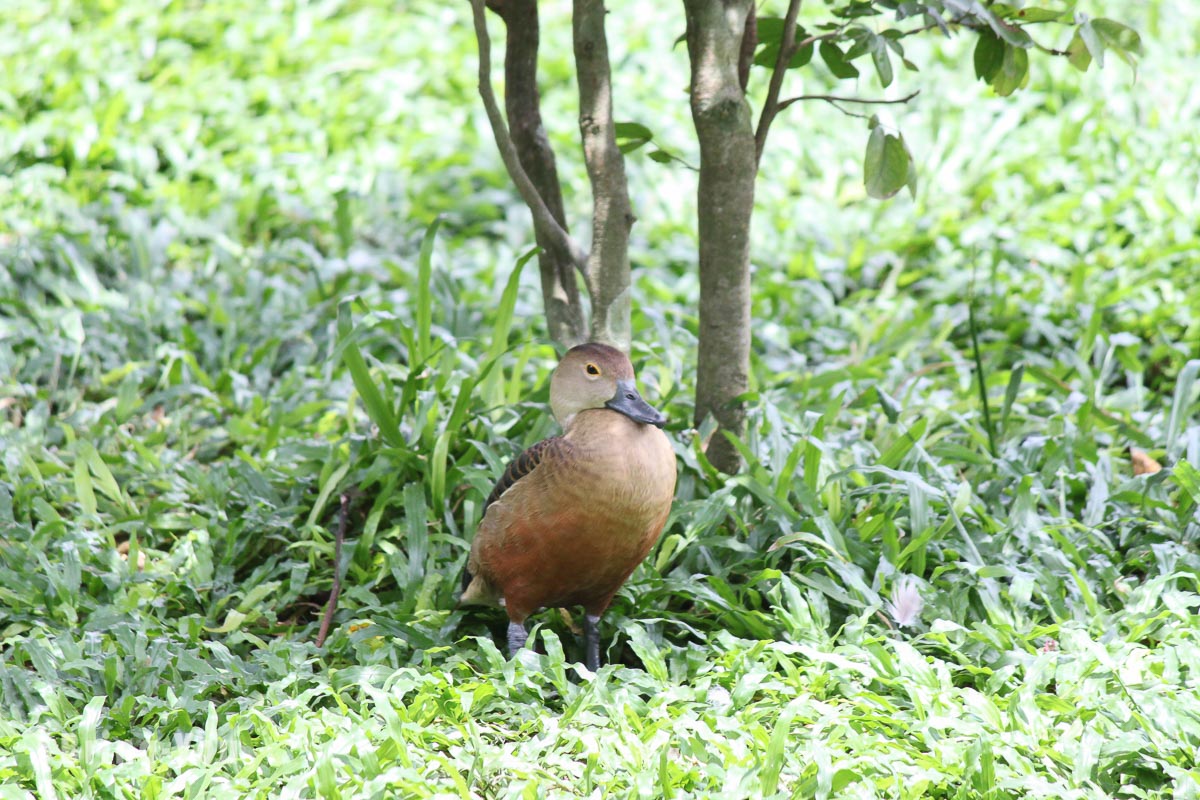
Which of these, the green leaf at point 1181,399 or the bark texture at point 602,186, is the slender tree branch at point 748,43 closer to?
the bark texture at point 602,186

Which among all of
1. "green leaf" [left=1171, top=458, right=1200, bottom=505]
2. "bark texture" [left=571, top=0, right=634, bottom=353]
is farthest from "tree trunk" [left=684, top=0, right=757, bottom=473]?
"green leaf" [left=1171, top=458, right=1200, bottom=505]

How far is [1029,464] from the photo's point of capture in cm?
405

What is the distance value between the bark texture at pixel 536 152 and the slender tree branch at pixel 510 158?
0.08 meters

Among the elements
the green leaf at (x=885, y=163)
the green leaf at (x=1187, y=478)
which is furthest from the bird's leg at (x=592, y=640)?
the green leaf at (x=1187, y=478)

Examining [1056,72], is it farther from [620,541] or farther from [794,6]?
[620,541]

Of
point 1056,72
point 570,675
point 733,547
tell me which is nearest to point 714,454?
point 733,547

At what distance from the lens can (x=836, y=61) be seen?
140 inches

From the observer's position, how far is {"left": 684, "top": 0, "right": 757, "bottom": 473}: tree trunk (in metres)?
3.54

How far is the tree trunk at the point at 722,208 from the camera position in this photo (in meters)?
3.54

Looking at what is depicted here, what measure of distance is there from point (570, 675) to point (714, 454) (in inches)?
35.4

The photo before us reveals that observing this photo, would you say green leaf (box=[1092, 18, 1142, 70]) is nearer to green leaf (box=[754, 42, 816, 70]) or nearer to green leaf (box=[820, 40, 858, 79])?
green leaf (box=[820, 40, 858, 79])

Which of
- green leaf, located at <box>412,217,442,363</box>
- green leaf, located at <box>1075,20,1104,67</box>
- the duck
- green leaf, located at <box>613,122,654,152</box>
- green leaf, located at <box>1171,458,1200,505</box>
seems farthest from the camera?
green leaf, located at <box>412,217,442,363</box>

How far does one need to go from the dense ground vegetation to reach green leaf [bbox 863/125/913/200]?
84 centimetres

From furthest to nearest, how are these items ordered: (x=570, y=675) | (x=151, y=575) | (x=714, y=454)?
(x=714, y=454) → (x=151, y=575) → (x=570, y=675)
